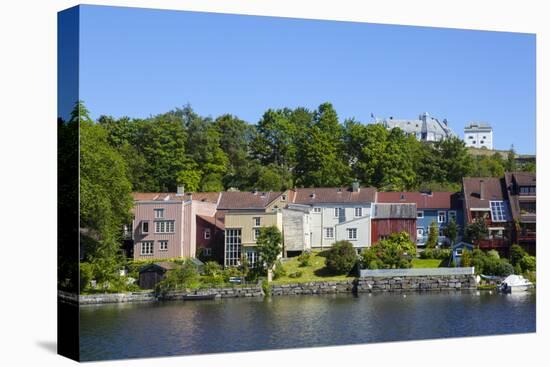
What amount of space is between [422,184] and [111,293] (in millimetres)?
5030

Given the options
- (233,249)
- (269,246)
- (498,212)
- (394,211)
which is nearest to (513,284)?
(498,212)

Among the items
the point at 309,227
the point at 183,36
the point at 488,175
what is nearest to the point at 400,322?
the point at 309,227

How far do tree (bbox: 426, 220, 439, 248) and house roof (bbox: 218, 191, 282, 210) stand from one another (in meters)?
2.16

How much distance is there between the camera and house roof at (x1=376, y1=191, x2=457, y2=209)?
16234 millimetres

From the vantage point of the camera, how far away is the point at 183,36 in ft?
45.0

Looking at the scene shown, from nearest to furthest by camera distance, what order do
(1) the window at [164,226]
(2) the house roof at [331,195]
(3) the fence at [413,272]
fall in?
1. (1) the window at [164,226]
2. (2) the house roof at [331,195]
3. (3) the fence at [413,272]

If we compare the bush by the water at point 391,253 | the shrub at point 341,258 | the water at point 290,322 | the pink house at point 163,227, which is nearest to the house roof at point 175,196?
the pink house at point 163,227

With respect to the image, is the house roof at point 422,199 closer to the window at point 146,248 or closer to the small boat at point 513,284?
the small boat at point 513,284

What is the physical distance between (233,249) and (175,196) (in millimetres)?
1069

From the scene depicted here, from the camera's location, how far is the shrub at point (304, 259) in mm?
15742

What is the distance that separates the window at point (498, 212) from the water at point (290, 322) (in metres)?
1.08

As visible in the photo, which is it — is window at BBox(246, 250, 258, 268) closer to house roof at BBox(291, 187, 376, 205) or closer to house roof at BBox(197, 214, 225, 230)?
house roof at BBox(197, 214, 225, 230)

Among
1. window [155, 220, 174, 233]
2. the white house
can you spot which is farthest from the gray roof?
window [155, 220, 174, 233]

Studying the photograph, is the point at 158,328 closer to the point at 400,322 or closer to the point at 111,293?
the point at 111,293
